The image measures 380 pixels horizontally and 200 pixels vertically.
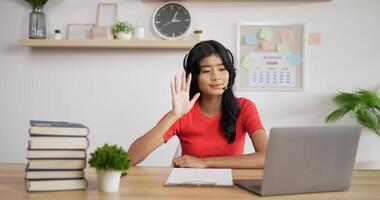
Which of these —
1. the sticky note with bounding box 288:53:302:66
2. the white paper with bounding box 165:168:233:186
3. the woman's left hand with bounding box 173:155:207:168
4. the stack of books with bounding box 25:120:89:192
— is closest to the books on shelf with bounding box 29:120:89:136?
the stack of books with bounding box 25:120:89:192

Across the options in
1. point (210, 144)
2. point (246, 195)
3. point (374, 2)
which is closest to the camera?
Result: point (246, 195)

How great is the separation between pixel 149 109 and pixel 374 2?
171 cm

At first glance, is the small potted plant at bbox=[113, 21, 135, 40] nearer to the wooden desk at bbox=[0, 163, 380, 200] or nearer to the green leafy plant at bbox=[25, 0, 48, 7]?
the green leafy plant at bbox=[25, 0, 48, 7]

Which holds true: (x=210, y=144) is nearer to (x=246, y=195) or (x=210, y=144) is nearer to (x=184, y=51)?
(x=246, y=195)

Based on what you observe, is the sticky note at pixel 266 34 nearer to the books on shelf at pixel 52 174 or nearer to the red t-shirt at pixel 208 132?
the red t-shirt at pixel 208 132

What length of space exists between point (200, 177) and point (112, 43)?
1.82 metres

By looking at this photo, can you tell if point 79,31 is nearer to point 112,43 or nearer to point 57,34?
point 57,34

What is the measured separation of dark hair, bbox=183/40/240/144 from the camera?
1.98 m

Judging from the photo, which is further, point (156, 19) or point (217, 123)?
point (156, 19)

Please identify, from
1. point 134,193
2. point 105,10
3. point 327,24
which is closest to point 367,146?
point 327,24

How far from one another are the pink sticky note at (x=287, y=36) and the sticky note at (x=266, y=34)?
8 centimetres

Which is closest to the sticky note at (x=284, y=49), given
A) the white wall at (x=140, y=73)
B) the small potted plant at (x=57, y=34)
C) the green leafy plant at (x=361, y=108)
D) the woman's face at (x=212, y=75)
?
the white wall at (x=140, y=73)

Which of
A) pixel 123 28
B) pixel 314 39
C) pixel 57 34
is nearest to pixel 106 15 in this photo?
pixel 123 28

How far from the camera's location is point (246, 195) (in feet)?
3.99
